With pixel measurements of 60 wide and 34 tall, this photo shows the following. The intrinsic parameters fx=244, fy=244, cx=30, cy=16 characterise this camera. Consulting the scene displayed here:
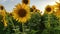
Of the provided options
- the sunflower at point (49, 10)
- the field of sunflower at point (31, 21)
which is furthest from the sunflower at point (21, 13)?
the sunflower at point (49, 10)

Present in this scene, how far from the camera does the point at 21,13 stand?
1.47m

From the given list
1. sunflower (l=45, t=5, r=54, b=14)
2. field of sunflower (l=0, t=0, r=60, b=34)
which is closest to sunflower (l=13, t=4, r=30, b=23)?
field of sunflower (l=0, t=0, r=60, b=34)

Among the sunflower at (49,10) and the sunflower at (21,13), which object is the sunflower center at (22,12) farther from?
the sunflower at (49,10)

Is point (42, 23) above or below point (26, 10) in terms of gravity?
below

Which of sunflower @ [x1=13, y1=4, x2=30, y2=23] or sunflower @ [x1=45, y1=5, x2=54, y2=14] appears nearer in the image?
sunflower @ [x1=13, y1=4, x2=30, y2=23]

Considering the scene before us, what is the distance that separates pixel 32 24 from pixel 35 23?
3 cm

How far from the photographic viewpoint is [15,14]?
1.45m

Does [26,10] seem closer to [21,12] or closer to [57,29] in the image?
[21,12]

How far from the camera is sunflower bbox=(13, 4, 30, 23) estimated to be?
1.45 meters

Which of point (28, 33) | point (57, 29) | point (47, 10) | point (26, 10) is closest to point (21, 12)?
point (26, 10)

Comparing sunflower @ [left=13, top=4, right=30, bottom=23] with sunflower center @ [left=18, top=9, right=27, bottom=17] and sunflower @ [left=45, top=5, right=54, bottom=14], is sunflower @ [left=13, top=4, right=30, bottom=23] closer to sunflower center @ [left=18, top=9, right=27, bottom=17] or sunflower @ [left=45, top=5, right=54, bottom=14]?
sunflower center @ [left=18, top=9, right=27, bottom=17]

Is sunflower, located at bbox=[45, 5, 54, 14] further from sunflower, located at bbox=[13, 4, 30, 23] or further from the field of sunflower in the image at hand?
sunflower, located at bbox=[13, 4, 30, 23]

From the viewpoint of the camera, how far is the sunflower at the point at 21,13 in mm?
1447

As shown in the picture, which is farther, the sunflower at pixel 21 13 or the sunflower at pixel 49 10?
the sunflower at pixel 49 10
